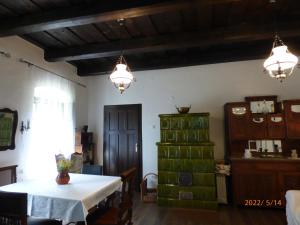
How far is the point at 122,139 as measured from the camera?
5387mm

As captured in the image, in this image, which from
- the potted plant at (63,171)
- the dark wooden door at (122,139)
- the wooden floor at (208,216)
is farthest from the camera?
the dark wooden door at (122,139)

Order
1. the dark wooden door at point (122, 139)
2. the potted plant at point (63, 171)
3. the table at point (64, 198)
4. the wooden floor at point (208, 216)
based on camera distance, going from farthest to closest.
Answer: the dark wooden door at point (122, 139)
the wooden floor at point (208, 216)
the potted plant at point (63, 171)
the table at point (64, 198)

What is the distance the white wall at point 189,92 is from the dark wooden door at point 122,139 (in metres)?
0.14

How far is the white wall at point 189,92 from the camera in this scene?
4727 mm

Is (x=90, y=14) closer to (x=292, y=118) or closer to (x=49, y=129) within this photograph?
(x=49, y=129)

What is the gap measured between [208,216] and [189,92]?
2531mm

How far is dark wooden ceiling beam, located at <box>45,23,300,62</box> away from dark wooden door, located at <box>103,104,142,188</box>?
68.2 inches

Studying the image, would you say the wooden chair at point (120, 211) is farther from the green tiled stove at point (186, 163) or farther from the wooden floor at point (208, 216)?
the green tiled stove at point (186, 163)

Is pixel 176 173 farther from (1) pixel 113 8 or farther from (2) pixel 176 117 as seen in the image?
(1) pixel 113 8

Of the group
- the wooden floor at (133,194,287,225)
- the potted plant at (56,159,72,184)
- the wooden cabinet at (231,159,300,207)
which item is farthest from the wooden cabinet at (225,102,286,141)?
the potted plant at (56,159,72,184)

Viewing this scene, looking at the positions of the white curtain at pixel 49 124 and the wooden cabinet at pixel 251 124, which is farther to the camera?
the wooden cabinet at pixel 251 124

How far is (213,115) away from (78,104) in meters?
3.08

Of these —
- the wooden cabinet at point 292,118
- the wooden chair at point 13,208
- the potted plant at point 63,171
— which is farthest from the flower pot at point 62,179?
the wooden cabinet at point 292,118

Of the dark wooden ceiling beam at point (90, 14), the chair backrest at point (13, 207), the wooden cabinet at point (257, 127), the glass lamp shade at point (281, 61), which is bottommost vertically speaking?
the chair backrest at point (13, 207)
